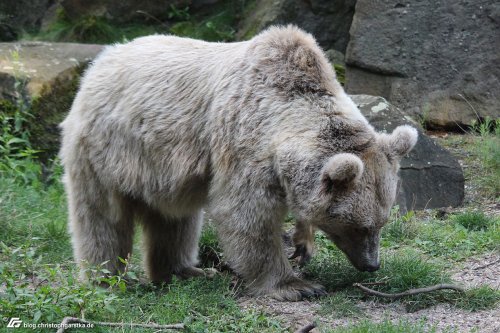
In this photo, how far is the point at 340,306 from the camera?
5.59 m

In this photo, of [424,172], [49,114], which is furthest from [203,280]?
[49,114]

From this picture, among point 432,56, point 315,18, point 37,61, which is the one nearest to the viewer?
point 37,61

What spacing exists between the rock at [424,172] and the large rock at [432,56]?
5.87 ft

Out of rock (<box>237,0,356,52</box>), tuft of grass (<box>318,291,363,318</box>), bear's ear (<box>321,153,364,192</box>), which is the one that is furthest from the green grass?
rock (<box>237,0,356,52</box>)

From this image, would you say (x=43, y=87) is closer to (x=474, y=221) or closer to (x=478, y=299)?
(x=474, y=221)

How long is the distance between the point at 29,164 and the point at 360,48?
454cm

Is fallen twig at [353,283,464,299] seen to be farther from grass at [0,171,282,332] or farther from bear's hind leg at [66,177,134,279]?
bear's hind leg at [66,177,134,279]

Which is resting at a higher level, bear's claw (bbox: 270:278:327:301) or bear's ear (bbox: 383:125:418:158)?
bear's ear (bbox: 383:125:418:158)

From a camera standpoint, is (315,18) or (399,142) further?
(315,18)

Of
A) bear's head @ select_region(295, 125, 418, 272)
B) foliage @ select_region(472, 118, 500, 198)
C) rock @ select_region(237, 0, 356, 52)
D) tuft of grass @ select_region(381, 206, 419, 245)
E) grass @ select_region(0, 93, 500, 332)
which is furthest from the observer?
rock @ select_region(237, 0, 356, 52)

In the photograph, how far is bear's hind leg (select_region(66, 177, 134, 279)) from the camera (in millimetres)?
6320

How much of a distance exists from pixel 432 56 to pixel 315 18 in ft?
7.88

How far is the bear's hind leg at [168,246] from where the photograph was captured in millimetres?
6828

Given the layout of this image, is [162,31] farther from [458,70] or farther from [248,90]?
[248,90]
